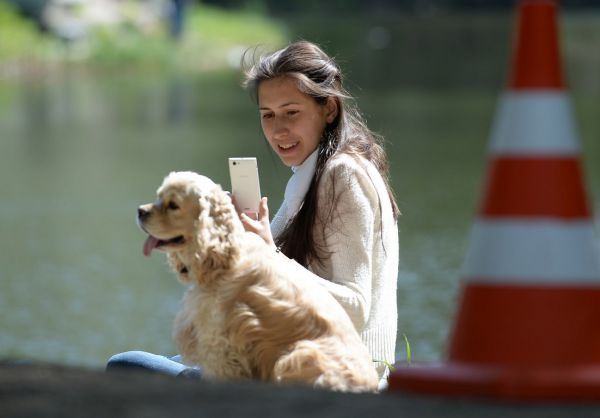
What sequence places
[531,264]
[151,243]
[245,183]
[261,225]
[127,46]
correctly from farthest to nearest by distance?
[127,46], [245,183], [261,225], [151,243], [531,264]

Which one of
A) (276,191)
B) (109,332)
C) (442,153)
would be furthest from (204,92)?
(109,332)

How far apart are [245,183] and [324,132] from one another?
0.51 meters

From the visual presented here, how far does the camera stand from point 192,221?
347cm

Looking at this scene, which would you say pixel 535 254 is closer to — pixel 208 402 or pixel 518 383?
pixel 518 383

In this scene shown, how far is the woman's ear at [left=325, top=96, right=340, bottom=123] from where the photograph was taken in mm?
4164

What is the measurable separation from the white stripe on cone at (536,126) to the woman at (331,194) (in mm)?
887

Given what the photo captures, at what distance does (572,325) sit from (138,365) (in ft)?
5.42

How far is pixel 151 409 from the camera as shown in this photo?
2588 millimetres

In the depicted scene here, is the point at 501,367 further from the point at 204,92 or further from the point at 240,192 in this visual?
the point at 204,92

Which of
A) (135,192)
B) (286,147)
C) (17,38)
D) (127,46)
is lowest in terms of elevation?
(135,192)

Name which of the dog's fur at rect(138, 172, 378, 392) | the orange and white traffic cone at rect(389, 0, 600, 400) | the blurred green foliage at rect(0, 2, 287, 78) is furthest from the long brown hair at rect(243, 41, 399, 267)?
the blurred green foliage at rect(0, 2, 287, 78)

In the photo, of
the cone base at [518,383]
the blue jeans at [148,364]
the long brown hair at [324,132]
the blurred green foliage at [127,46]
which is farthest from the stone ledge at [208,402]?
the blurred green foliage at [127,46]

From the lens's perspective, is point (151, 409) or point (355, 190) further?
point (355, 190)

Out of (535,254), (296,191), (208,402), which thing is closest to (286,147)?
(296,191)
